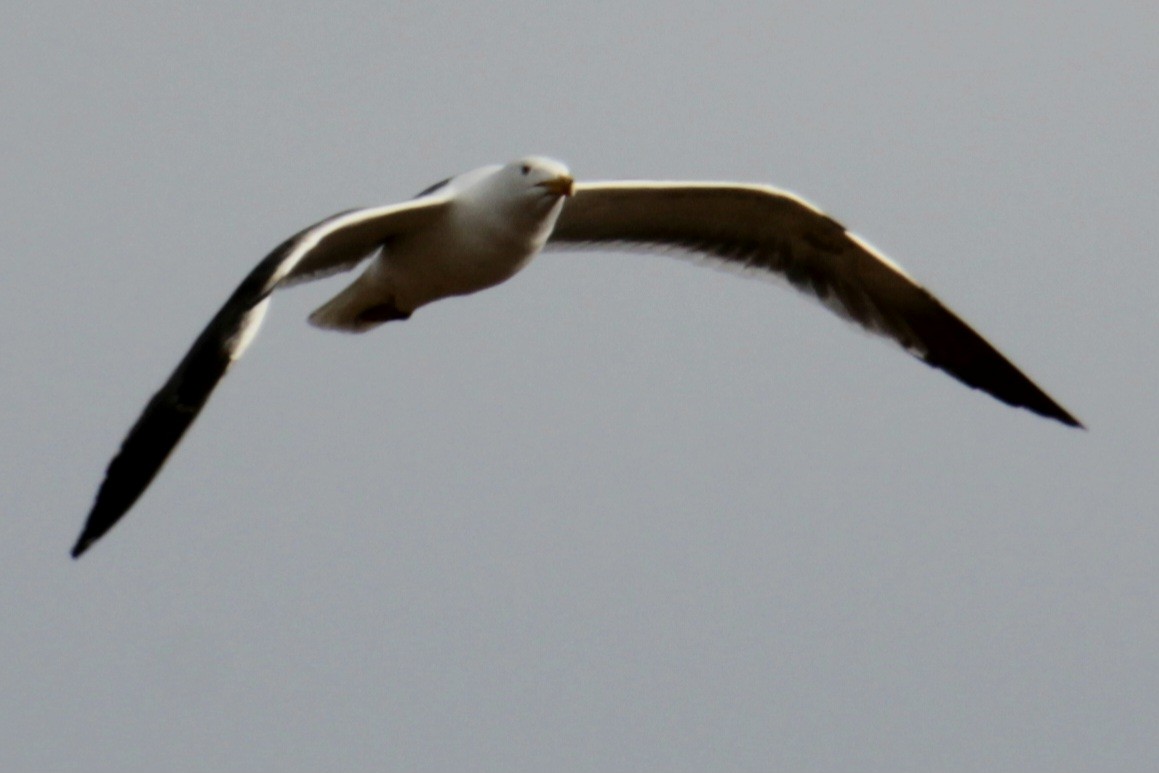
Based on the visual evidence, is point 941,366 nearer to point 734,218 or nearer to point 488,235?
point 734,218

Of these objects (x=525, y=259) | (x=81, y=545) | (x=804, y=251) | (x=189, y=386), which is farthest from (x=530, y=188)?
(x=81, y=545)

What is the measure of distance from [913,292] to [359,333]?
2381mm

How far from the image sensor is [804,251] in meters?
9.48

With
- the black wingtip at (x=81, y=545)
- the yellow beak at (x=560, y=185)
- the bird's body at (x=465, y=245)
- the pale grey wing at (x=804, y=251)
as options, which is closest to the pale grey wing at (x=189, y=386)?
the black wingtip at (x=81, y=545)

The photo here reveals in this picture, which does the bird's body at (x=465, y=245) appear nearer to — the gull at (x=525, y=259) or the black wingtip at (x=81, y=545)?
the gull at (x=525, y=259)

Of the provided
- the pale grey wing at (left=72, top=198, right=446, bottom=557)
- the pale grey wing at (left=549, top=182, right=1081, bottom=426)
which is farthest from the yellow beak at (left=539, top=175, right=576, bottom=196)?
the pale grey wing at (left=549, top=182, right=1081, bottom=426)

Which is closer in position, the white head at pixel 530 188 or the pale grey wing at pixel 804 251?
the white head at pixel 530 188

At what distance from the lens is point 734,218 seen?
9312 millimetres

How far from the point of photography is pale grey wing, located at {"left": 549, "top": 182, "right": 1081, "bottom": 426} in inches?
360

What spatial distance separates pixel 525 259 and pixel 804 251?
1.64 meters

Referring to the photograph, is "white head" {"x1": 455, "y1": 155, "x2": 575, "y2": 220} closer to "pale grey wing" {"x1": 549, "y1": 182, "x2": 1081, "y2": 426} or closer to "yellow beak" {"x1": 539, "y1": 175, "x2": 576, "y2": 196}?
"yellow beak" {"x1": 539, "y1": 175, "x2": 576, "y2": 196}

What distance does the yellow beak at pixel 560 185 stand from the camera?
26.4 feet

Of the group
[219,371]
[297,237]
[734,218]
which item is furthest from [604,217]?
[219,371]

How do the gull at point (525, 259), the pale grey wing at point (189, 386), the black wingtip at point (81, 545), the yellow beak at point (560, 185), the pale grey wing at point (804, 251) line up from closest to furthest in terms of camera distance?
the black wingtip at point (81, 545)
the pale grey wing at point (189, 386)
the gull at point (525, 259)
the yellow beak at point (560, 185)
the pale grey wing at point (804, 251)
